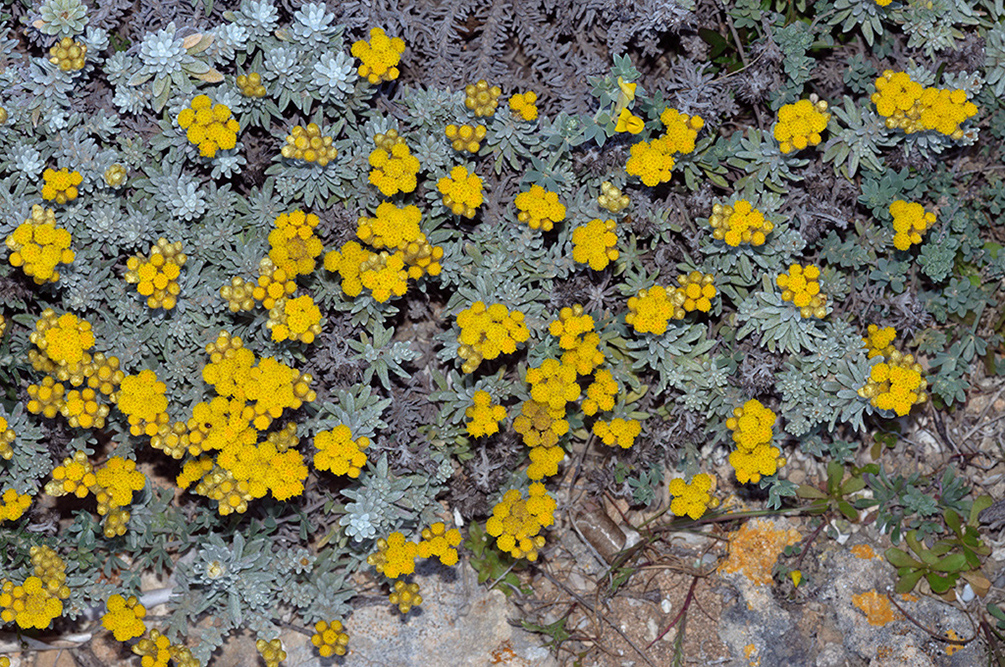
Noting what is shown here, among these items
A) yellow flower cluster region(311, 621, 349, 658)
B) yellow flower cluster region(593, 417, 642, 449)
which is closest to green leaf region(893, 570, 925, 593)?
yellow flower cluster region(593, 417, 642, 449)

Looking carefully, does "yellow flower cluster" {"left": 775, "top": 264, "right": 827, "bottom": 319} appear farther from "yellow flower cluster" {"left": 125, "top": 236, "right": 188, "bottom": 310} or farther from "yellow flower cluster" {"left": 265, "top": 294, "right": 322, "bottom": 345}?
"yellow flower cluster" {"left": 125, "top": 236, "right": 188, "bottom": 310}

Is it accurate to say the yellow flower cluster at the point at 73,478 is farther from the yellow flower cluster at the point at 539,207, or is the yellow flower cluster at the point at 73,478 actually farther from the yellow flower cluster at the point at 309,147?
the yellow flower cluster at the point at 539,207

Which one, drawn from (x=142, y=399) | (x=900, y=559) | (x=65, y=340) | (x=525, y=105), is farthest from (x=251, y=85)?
(x=900, y=559)

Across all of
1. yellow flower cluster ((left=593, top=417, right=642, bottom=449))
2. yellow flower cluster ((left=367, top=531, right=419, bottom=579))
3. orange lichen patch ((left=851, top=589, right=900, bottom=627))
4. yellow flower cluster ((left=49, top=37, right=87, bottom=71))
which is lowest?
orange lichen patch ((left=851, top=589, right=900, bottom=627))

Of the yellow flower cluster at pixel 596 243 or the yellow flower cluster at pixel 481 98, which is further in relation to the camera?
the yellow flower cluster at pixel 481 98

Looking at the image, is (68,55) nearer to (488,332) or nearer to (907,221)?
(488,332)

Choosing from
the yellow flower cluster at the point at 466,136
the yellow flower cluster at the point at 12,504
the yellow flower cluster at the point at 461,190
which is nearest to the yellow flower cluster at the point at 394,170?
the yellow flower cluster at the point at 461,190

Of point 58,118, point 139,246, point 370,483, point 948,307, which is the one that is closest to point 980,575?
point 948,307
